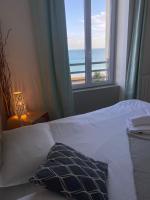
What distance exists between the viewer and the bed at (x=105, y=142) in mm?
1016

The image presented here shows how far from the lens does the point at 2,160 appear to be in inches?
47.7

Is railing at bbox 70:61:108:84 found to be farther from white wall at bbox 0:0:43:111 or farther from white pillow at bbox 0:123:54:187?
white pillow at bbox 0:123:54:187

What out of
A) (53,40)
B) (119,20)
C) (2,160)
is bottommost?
(2,160)

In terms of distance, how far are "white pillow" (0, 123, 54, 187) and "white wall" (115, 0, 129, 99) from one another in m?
1.96

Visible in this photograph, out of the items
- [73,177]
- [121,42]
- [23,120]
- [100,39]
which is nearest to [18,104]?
[23,120]

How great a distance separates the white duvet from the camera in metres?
1.05

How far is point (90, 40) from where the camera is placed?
2.89 m

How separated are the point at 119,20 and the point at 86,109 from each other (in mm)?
1472

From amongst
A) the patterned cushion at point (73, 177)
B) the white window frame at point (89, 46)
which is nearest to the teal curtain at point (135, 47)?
the white window frame at point (89, 46)

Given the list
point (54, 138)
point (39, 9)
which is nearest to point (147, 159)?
point (54, 138)

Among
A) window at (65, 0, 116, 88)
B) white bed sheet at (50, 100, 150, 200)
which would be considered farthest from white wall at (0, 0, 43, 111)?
white bed sheet at (50, 100, 150, 200)

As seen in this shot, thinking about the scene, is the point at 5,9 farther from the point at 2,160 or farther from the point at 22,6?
the point at 2,160

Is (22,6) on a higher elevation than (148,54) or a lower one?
higher

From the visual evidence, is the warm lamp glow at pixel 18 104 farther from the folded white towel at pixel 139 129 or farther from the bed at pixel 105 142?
the folded white towel at pixel 139 129
